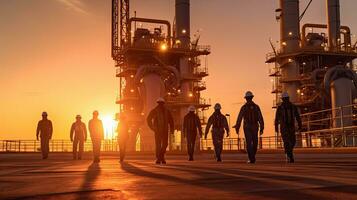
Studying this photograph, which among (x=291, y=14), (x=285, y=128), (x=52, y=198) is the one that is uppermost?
(x=291, y=14)

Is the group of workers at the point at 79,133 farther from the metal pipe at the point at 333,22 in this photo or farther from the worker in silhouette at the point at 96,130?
the metal pipe at the point at 333,22

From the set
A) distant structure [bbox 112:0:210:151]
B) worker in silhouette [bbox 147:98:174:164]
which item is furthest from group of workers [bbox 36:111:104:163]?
distant structure [bbox 112:0:210:151]

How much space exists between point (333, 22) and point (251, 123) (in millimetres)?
47739

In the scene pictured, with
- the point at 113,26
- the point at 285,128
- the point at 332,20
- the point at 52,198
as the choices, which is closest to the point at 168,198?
the point at 52,198

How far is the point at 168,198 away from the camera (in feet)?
14.7

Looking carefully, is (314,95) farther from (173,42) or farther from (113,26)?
(113,26)

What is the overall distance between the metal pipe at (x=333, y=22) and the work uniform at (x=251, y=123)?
46.3 meters

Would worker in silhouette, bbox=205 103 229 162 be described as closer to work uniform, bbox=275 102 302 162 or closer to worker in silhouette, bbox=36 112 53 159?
work uniform, bbox=275 102 302 162

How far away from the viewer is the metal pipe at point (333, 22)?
5803cm

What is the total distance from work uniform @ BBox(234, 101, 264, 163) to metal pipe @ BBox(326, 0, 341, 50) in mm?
46327

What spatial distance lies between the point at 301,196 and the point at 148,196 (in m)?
1.43

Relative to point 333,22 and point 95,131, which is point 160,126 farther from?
point 333,22

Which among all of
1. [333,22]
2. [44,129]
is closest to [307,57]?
[333,22]

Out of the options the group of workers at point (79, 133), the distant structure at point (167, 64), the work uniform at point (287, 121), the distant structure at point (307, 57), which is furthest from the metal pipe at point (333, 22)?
the work uniform at point (287, 121)
